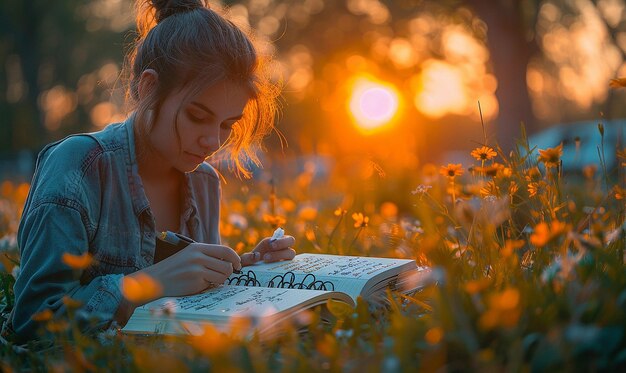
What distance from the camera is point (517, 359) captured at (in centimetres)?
110

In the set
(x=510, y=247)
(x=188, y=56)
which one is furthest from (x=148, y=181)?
(x=510, y=247)

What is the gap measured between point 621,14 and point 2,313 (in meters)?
9.04

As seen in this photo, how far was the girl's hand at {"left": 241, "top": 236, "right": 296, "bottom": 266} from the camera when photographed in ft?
8.58

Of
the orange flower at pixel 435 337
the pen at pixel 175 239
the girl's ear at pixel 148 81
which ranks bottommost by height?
the pen at pixel 175 239

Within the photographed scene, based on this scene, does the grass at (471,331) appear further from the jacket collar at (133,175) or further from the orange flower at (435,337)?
the jacket collar at (133,175)

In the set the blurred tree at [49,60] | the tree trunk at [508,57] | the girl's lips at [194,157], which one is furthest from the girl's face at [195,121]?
the blurred tree at [49,60]

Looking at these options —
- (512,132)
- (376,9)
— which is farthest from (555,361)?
(376,9)

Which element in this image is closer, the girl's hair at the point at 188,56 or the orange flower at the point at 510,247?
the orange flower at the point at 510,247

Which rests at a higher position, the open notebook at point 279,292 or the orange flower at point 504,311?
the orange flower at point 504,311

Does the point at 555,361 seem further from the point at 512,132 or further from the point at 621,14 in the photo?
the point at 621,14

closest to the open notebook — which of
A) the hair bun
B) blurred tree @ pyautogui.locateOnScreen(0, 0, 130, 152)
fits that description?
the hair bun

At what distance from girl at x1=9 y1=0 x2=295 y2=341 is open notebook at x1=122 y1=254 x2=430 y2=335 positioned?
0.41ft

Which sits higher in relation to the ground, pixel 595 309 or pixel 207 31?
pixel 207 31

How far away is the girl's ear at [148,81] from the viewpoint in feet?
8.19
